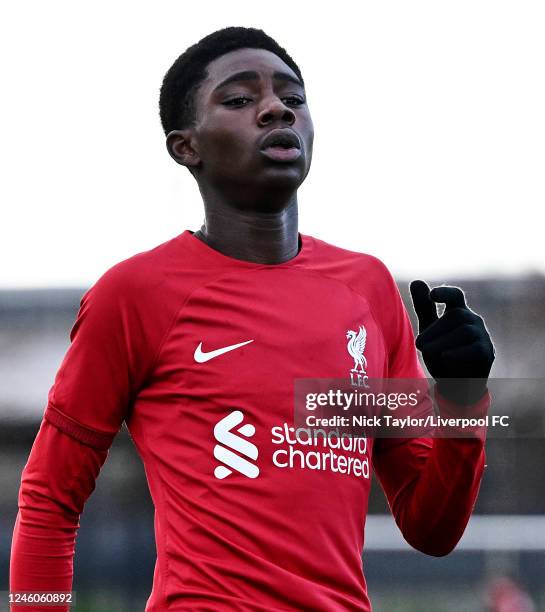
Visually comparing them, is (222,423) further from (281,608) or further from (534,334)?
(534,334)

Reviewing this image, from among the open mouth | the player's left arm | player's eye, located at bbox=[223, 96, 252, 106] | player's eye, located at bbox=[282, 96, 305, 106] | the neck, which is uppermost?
player's eye, located at bbox=[282, 96, 305, 106]

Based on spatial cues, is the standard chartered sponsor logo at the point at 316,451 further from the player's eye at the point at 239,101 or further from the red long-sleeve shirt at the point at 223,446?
the player's eye at the point at 239,101

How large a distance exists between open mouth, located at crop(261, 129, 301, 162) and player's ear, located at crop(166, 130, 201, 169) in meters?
0.25

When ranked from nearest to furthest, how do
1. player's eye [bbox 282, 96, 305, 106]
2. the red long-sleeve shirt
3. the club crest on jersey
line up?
the red long-sleeve shirt → the club crest on jersey → player's eye [bbox 282, 96, 305, 106]

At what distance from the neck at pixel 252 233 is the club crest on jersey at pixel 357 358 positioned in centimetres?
27

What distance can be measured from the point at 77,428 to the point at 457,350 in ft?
2.67

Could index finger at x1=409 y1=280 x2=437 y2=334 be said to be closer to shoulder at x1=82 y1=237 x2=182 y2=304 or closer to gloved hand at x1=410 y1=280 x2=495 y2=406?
gloved hand at x1=410 y1=280 x2=495 y2=406

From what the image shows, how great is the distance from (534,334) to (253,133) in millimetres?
11812

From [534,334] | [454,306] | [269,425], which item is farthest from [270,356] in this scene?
[534,334]

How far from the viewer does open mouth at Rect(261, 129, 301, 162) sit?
254cm

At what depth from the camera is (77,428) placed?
247 centimetres

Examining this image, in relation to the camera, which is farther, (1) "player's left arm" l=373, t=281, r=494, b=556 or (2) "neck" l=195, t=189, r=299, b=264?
(2) "neck" l=195, t=189, r=299, b=264

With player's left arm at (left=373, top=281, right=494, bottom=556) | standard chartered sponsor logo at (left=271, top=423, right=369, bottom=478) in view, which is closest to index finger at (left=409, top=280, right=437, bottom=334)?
player's left arm at (left=373, top=281, right=494, bottom=556)

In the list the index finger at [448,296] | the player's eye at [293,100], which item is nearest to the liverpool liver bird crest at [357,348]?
the index finger at [448,296]
